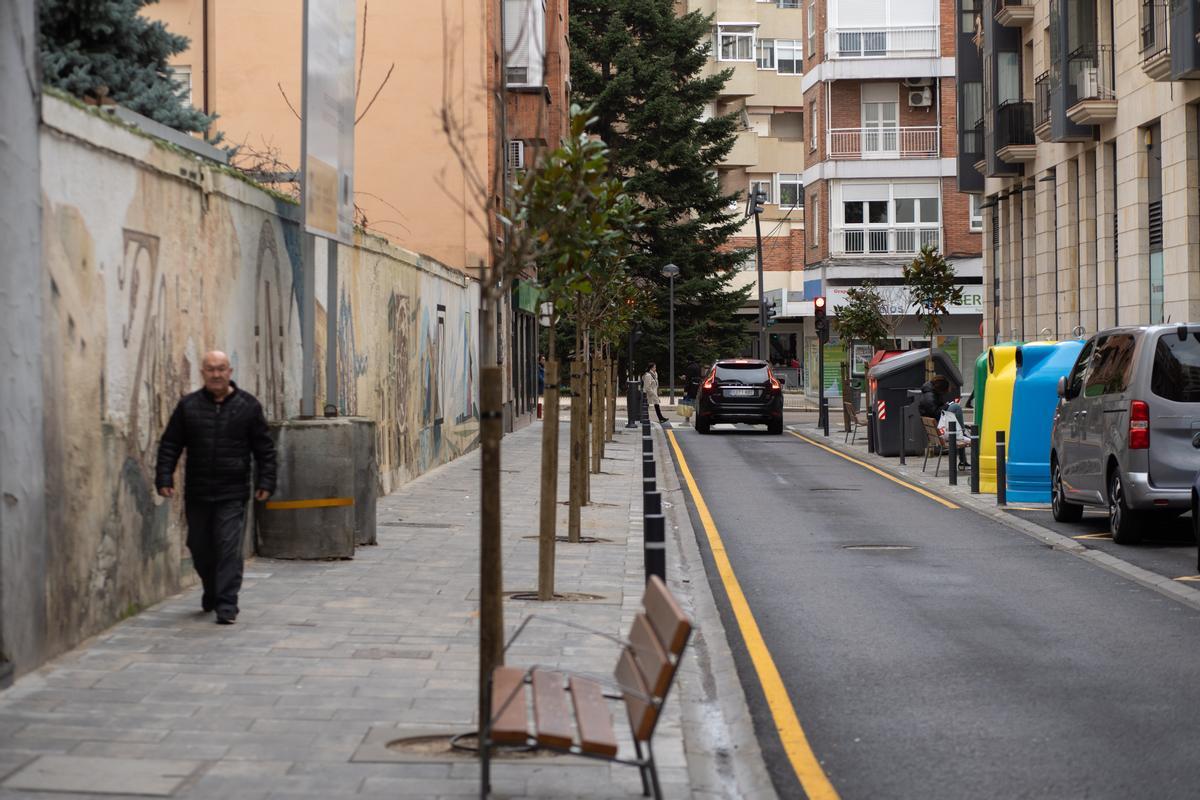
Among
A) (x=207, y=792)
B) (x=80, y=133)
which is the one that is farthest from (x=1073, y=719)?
(x=80, y=133)

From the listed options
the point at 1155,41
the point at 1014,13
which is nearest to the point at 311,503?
the point at 1155,41

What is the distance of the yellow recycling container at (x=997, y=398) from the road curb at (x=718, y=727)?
31.1ft

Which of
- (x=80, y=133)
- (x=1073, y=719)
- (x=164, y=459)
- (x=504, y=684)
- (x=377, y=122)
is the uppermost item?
(x=377, y=122)

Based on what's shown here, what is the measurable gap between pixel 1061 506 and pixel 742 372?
22.3 metres

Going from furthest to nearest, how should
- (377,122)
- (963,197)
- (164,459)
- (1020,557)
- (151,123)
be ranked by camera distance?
(963,197) → (377,122) → (1020,557) → (151,123) → (164,459)

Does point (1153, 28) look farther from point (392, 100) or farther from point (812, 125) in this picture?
point (812, 125)

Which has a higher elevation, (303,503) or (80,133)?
(80,133)

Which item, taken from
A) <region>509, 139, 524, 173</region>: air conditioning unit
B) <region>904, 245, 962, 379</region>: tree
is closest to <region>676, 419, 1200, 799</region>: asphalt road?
<region>904, 245, 962, 379</region>: tree

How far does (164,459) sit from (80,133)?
6.31 feet

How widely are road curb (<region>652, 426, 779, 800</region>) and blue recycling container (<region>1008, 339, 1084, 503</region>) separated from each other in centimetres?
864

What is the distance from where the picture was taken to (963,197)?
65.1 m

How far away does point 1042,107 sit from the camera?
3700cm

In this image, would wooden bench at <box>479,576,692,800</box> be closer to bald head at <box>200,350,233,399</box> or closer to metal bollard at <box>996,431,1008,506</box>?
bald head at <box>200,350,233,399</box>

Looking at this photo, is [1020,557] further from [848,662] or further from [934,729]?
[934,729]
